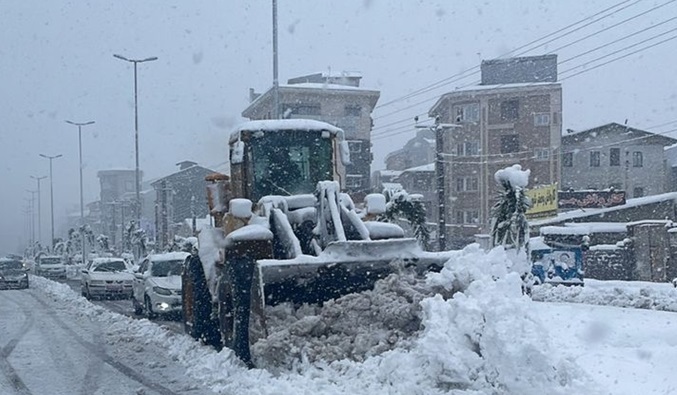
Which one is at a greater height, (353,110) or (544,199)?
(353,110)

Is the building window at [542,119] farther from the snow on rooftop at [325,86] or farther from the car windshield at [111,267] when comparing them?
the car windshield at [111,267]

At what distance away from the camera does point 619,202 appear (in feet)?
135

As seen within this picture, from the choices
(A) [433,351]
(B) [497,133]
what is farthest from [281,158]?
(B) [497,133]

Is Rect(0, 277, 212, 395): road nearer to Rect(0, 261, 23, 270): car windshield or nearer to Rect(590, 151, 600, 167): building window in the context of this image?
Rect(0, 261, 23, 270): car windshield

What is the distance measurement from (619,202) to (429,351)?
3571cm

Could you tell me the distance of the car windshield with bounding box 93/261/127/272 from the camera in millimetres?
28261

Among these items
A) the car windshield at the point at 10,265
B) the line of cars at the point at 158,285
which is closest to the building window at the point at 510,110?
the car windshield at the point at 10,265

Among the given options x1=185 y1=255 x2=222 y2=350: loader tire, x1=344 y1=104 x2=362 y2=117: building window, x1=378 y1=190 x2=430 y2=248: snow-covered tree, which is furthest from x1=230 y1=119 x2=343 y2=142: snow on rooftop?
x1=344 y1=104 x2=362 y2=117: building window

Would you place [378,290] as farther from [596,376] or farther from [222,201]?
[222,201]

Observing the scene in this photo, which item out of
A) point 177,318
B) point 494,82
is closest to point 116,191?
point 494,82

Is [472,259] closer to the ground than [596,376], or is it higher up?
higher up

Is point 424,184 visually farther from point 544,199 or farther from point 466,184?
point 544,199

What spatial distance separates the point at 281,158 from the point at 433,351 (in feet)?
18.7

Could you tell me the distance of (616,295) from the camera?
23375 millimetres
